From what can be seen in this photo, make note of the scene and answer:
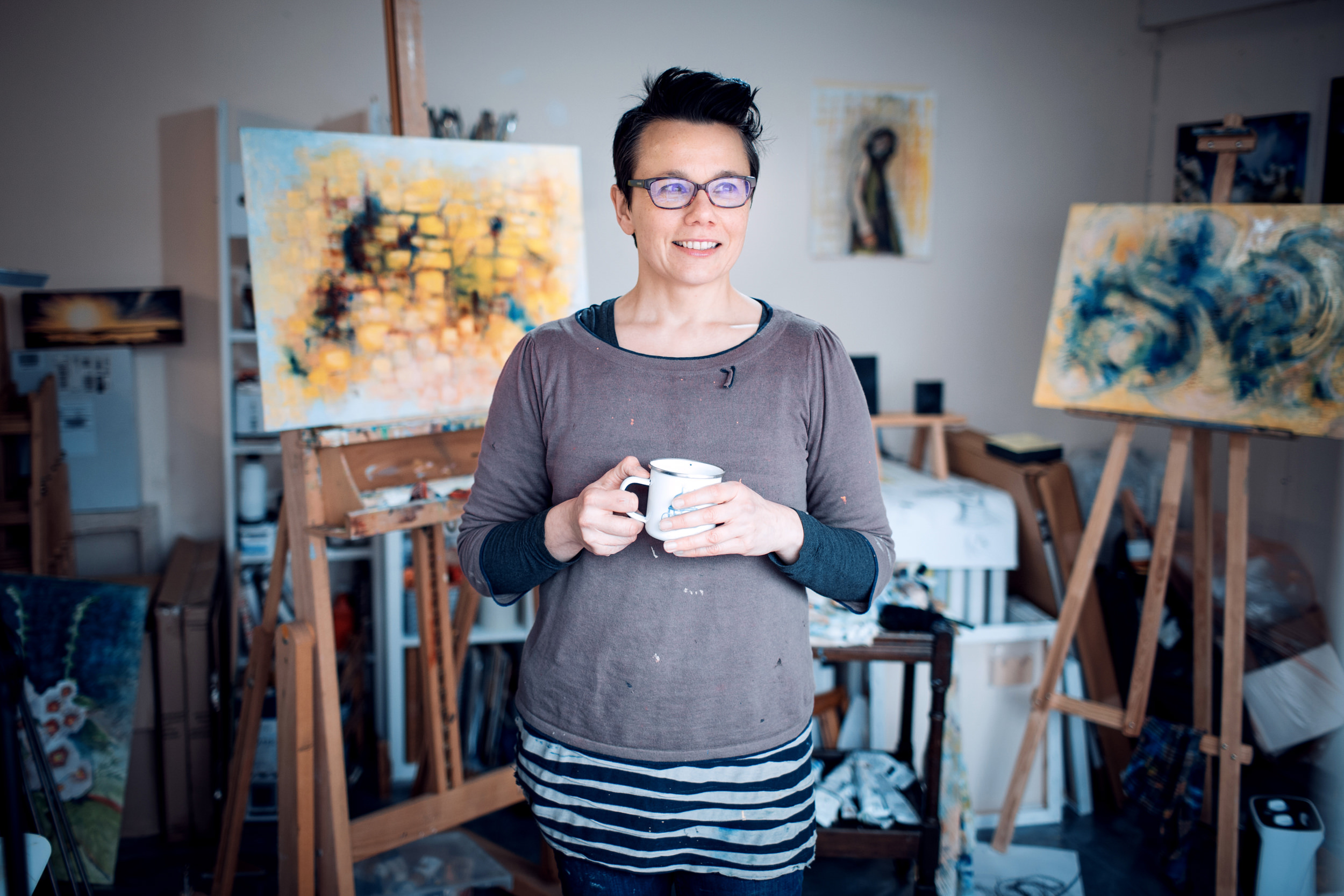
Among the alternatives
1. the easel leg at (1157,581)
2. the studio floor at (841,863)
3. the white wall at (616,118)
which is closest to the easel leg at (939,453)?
the white wall at (616,118)

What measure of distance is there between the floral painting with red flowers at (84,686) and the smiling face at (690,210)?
1.70 meters

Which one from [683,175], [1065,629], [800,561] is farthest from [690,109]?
[1065,629]

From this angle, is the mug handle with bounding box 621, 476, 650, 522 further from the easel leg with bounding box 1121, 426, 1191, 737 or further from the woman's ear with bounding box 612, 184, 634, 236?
the easel leg with bounding box 1121, 426, 1191, 737

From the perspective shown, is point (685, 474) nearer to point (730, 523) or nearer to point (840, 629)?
point (730, 523)

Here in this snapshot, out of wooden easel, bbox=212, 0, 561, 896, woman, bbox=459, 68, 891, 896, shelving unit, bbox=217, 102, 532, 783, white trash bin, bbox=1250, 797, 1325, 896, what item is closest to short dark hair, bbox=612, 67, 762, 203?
woman, bbox=459, 68, 891, 896

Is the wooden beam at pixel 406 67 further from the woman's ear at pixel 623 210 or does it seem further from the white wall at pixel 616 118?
the white wall at pixel 616 118

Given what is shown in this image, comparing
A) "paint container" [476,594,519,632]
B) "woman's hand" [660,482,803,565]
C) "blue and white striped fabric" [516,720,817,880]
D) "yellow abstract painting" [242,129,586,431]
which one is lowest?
"paint container" [476,594,519,632]

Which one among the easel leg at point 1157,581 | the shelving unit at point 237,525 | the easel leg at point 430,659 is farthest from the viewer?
the shelving unit at point 237,525

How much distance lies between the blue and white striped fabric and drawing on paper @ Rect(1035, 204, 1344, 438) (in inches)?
57.1

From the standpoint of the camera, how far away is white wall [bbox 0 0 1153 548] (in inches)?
94.6

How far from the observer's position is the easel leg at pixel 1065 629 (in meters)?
2.03

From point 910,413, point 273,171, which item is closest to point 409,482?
point 273,171

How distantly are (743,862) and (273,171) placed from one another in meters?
1.35

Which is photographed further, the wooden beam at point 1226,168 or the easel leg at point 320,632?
the wooden beam at point 1226,168
